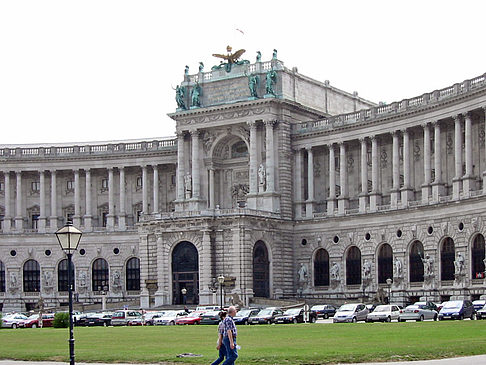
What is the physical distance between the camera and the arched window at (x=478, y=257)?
317ft

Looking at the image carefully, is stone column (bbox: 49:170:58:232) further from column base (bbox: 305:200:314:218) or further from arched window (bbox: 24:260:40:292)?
column base (bbox: 305:200:314:218)

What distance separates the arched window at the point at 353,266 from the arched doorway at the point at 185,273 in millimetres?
16765

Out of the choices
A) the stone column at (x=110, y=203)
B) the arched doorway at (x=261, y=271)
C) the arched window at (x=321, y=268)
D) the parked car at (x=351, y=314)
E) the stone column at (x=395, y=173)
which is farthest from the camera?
the stone column at (x=110, y=203)

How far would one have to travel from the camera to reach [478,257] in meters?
97.2

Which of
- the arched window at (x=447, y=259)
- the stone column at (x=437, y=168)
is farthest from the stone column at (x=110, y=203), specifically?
the arched window at (x=447, y=259)

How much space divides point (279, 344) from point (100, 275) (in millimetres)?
80314

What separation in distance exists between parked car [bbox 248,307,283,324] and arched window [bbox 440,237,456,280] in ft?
73.7

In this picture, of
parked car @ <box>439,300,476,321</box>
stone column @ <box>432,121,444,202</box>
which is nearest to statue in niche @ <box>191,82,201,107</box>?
stone column @ <box>432,121,444,202</box>

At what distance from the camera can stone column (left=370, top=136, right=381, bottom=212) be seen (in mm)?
112188

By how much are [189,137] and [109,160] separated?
13.4 meters

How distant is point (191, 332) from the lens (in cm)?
7106

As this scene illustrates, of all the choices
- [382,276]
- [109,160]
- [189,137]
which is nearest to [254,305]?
[382,276]

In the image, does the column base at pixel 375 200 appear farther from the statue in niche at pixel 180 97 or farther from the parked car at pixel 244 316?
the parked car at pixel 244 316

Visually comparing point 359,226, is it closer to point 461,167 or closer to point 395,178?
point 395,178
